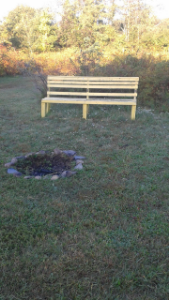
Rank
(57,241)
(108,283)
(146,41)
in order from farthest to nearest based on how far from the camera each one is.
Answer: (146,41)
(57,241)
(108,283)

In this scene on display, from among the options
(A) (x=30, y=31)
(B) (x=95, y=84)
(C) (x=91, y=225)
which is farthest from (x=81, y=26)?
(C) (x=91, y=225)

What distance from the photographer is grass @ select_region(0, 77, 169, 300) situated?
203 centimetres

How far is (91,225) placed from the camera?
8.74 ft

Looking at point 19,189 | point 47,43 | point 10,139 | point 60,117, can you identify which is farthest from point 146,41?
point 19,189

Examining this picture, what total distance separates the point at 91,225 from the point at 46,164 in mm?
1594

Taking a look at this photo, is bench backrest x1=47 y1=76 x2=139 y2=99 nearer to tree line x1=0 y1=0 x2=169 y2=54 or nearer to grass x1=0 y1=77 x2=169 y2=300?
grass x1=0 y1=77 x2=169 y2=300

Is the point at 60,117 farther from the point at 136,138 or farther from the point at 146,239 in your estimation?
the point at 146,239

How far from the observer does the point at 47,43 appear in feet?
78.0

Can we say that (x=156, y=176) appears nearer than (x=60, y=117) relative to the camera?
Yes

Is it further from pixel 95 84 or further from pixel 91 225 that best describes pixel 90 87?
pixel 91 225

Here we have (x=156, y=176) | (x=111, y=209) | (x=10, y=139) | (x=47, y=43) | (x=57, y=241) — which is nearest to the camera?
(x=57, y=241)

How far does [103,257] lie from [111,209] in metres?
0.71

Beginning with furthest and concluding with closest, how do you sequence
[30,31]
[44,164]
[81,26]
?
[81,26] < [30,31] < [44,164]

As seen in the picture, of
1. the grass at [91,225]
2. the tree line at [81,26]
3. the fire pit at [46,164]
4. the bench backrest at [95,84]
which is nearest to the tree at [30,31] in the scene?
the tree line at [81,26]
